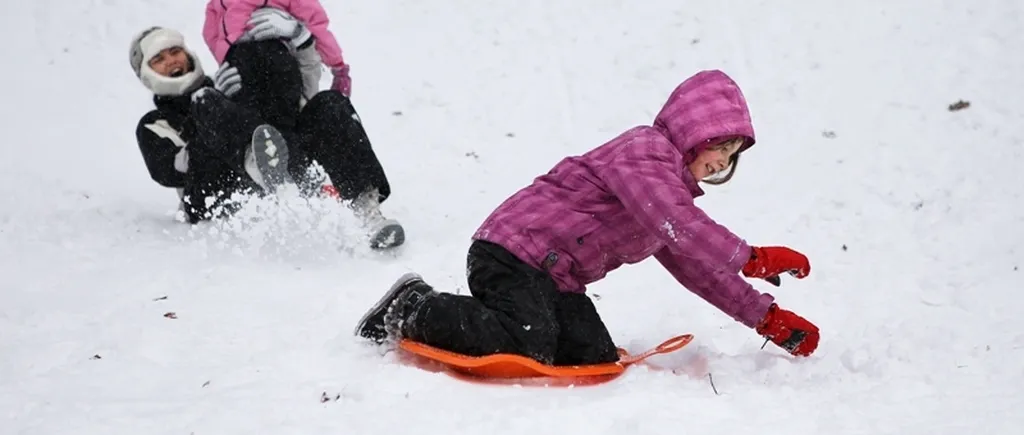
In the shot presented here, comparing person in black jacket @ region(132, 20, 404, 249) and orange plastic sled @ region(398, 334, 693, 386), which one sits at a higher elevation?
person in black jacket @ region(132, 20, 404, 249)

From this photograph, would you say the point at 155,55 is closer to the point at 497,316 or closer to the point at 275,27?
the point at 275,27

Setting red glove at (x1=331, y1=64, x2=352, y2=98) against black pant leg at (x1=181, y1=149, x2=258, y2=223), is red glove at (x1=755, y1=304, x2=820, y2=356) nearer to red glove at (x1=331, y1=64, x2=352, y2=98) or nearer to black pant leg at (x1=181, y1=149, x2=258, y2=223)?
black pant leg at (x1=181, y1=149, x2=258, y2=223)

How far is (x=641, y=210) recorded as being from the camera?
2943mm

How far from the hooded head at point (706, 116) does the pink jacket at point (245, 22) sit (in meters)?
2.41

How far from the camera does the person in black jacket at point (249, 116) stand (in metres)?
4.51

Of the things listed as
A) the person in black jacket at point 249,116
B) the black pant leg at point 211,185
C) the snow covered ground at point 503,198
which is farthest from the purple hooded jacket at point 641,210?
the black pant leg at point 211,185

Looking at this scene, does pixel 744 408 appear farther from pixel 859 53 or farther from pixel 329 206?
pixel 859 53

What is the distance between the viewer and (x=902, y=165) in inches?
210

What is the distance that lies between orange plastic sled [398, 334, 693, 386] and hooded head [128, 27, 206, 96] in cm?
233

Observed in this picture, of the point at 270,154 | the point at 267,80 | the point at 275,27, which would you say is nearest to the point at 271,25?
the point at 275,27

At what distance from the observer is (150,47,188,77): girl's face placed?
4.69 meters

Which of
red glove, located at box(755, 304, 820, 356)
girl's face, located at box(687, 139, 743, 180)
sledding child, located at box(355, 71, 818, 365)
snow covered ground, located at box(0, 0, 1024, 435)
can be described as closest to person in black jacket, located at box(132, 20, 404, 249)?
snow covered ground, located at box(0, 0, 1024, 435)

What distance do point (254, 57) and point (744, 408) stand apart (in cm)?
298

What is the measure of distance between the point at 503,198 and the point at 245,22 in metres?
1.58
